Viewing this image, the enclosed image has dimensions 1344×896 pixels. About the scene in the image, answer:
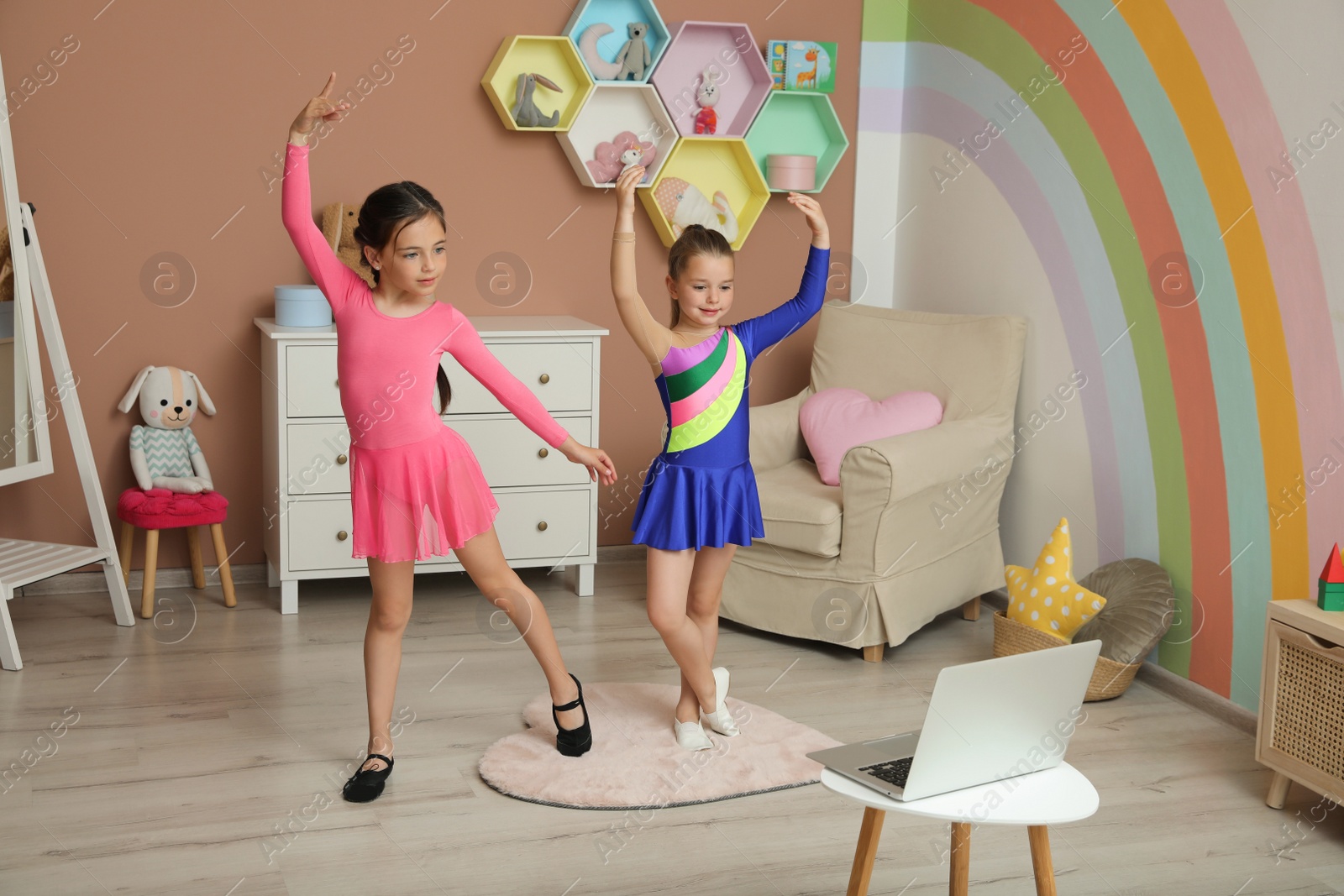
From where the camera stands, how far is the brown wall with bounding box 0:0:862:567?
11.9ft

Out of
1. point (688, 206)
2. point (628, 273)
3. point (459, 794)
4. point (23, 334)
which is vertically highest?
point (688, 206)

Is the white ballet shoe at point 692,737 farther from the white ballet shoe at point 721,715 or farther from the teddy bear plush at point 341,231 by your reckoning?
the teddy bear plush at point 341,231

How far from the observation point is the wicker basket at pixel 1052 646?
3098 millimetres

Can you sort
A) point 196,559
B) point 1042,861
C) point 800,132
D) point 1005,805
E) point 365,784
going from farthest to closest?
1. point 800,132
2. point 196,559
3. point 365,784
4. point 1042,861
5. point 1005,805

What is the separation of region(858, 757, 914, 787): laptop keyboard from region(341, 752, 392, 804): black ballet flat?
48.5 inches

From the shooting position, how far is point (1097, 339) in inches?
137

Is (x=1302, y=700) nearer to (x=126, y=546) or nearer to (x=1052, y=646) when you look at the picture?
(x=1052, y=646)

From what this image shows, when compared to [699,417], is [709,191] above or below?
above

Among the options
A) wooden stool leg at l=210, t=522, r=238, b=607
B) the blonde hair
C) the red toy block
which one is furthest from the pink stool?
the red toy block

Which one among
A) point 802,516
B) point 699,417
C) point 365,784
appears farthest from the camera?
point 802,516

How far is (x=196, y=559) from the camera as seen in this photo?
3846 millimetres

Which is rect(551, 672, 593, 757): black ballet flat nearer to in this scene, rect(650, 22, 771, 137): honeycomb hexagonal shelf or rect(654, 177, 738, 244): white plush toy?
rect(654, 177, 738, 244): white plush toy

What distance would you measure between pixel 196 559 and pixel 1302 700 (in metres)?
3.11

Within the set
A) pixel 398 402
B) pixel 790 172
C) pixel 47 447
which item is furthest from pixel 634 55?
pixel 47 447
